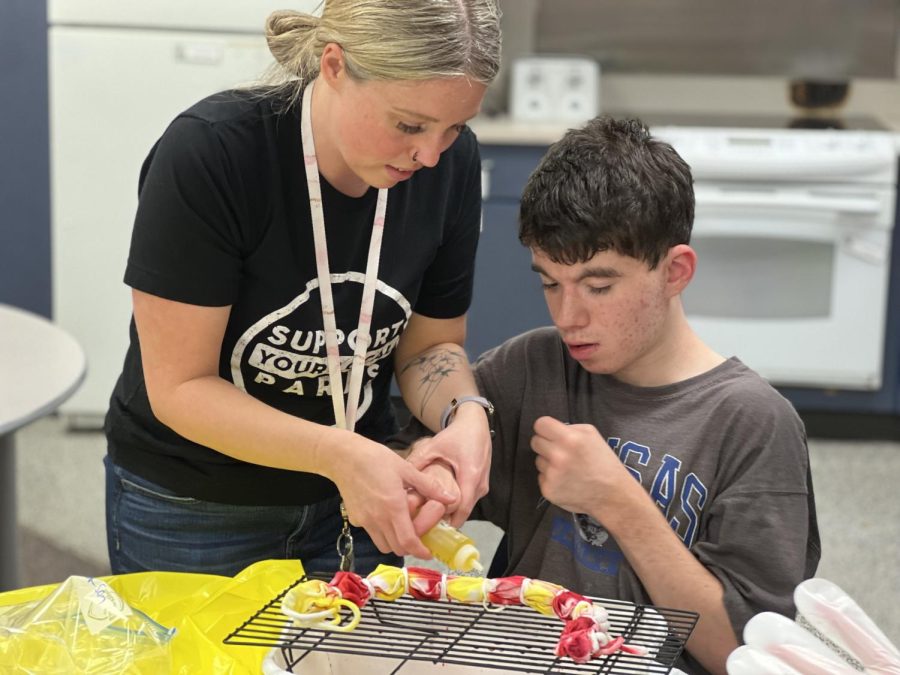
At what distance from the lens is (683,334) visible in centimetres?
141

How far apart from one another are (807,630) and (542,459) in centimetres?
38

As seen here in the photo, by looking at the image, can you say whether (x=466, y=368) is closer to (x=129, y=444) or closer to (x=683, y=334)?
(x=683, y=334)

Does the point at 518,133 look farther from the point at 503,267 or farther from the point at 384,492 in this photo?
the point at 384,492

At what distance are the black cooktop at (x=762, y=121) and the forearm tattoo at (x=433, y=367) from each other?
8.28ft

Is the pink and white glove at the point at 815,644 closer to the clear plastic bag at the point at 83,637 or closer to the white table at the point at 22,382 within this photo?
the clear plastic bag at the point at 83,637

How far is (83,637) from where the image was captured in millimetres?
1122

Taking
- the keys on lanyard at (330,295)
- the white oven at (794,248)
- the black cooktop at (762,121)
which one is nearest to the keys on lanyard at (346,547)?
the keys on lanyard at (330,295)

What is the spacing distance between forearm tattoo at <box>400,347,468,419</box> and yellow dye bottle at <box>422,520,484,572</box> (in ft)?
0.84

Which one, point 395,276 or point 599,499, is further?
point 395,276

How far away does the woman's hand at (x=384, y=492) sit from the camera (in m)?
1.14

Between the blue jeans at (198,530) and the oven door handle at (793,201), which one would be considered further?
the oven door handle at (793,201)

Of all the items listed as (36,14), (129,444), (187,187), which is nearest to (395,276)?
(187,187)

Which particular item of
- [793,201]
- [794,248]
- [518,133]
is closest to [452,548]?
[518,133]

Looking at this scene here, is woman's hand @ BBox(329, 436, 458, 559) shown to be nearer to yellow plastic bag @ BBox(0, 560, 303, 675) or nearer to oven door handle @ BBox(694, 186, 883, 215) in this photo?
yellow plastic bag @ BBox(0, 560, 303, 675)
